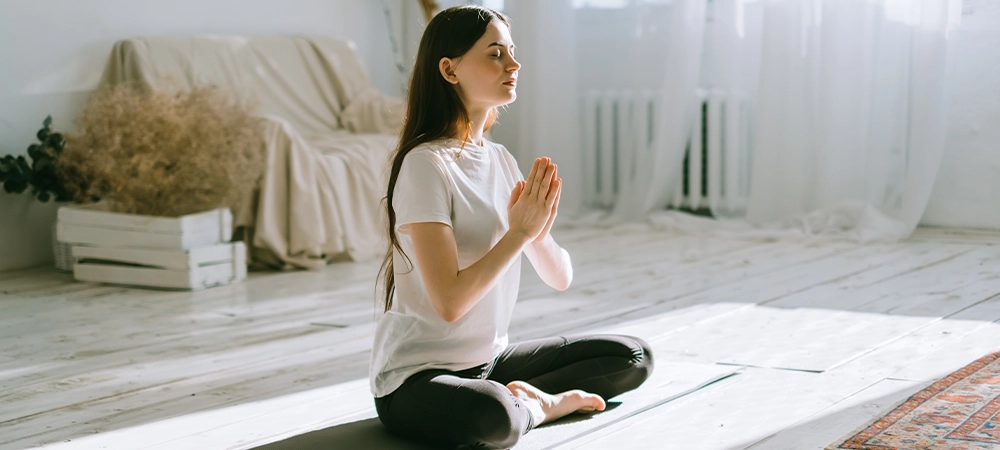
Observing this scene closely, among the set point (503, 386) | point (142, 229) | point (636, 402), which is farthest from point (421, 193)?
point (142, 229)

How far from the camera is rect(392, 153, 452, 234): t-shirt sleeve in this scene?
1677mm

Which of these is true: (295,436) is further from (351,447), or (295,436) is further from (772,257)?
(772,257)

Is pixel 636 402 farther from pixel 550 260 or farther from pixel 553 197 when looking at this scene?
pixel 553 197

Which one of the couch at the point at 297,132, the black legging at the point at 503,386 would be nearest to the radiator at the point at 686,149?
the couch at the point at 297,132

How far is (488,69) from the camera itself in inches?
68.6

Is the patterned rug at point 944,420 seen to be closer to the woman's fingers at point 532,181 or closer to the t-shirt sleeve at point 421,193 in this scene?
the woman's fingers at point 532,181

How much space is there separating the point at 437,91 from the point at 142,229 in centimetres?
205

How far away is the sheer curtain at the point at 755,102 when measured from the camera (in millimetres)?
4223

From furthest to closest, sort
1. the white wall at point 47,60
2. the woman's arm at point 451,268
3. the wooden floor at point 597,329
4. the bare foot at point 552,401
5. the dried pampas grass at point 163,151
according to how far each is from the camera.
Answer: the white wall at point 47,60 < the dried pampas grass at point 163,151 < the wooden floor at point 597,329 < the bare foot at point 552,401 < the woman's arm at point 451,268

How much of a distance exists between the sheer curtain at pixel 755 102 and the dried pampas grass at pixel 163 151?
1.84m

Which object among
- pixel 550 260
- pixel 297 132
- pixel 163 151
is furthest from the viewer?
pixel 297 132

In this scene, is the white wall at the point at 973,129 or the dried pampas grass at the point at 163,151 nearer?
the dried pampas grass at the point at 163,151

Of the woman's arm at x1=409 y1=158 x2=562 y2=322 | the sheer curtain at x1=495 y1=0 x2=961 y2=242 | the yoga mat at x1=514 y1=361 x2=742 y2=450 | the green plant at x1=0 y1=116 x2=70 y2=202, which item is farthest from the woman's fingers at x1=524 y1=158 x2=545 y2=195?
the sheer curtain at x1=495 y1=0 x2=961 y2=242

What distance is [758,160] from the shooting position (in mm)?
4570
